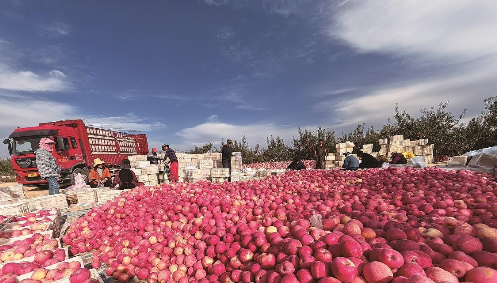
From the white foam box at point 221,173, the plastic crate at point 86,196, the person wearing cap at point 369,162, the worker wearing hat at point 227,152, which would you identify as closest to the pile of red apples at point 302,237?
the plastic crate at point 86,196

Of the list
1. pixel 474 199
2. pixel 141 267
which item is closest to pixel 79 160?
pixel 141 267

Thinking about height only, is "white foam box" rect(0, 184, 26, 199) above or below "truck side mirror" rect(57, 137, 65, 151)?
below

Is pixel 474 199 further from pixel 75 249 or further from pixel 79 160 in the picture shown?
pixel 79 160

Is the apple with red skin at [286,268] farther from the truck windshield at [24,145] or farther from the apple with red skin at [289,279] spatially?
the truck windshield at [24,145]

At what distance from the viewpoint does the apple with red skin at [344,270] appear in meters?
1.46

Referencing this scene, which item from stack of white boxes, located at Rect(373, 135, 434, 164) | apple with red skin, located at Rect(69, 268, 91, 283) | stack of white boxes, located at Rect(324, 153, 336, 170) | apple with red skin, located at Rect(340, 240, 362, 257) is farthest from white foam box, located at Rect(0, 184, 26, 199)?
stack of white boxes, located at Rect(373, 135, 434, 164)

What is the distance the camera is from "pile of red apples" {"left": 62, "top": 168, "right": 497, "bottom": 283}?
1561 mm

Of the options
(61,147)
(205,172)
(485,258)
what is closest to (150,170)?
(205,172)

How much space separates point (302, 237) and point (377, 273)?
0.78 m

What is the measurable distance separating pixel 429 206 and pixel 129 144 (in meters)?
21.8

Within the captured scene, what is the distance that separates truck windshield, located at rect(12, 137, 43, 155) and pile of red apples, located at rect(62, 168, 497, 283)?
11.4m

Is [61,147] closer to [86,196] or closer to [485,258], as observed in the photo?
[86,196]

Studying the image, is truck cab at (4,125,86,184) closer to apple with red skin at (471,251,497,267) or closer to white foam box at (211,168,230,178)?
white foam box at (211,168,230,178)

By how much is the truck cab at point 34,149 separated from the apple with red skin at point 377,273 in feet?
49.7
